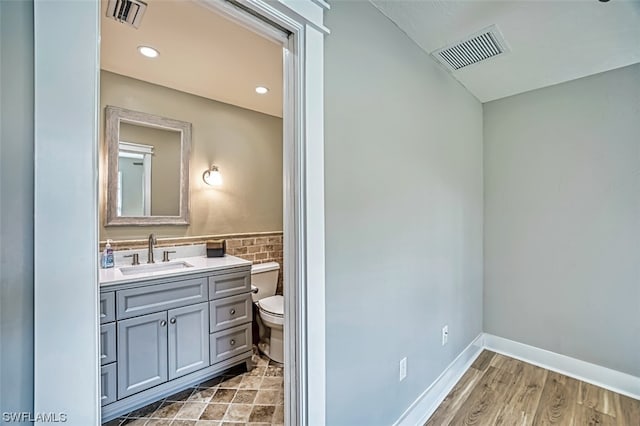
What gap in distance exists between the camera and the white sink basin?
2.07m

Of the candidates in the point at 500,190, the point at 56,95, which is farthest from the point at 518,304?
the point at 56,95

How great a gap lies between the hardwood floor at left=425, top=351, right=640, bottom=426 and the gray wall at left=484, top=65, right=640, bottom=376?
0.27 metres

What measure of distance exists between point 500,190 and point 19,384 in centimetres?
316

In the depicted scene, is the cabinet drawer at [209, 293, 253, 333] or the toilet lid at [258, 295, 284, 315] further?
the toilet lid at [258, 295, 284, 315]

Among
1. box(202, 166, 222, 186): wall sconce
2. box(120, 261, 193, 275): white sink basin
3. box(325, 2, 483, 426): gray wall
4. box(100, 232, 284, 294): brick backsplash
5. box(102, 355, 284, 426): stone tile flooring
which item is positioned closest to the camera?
box(325, 2, 483, 426): gray wall

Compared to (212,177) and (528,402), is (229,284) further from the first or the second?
(528,402)

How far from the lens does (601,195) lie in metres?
2.19

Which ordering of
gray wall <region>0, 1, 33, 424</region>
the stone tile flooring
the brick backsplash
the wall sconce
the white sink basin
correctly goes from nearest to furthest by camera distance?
1. gray wall <region>0, 1, 33, 424</region>
2. the stone tile flooring
3. the white sink basin
4. the brick backsplash
5. the wall sconce

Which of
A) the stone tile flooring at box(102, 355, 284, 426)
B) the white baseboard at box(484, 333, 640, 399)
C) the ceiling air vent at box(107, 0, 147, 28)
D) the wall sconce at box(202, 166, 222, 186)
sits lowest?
the stone tile flooring at box(102, 355, 284, 426)

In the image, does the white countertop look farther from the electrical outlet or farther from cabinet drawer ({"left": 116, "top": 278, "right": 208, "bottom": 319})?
the electrical outlet

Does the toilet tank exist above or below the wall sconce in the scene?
below

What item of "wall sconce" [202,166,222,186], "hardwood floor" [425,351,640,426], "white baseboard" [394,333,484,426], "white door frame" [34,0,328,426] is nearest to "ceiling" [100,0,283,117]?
"wall sconce" [202,166,222,186]

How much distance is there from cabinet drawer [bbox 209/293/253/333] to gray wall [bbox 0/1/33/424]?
160 centimetres

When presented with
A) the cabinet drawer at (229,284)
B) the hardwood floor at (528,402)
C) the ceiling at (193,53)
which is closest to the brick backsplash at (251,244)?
the cabinet drawer at (229,284)
